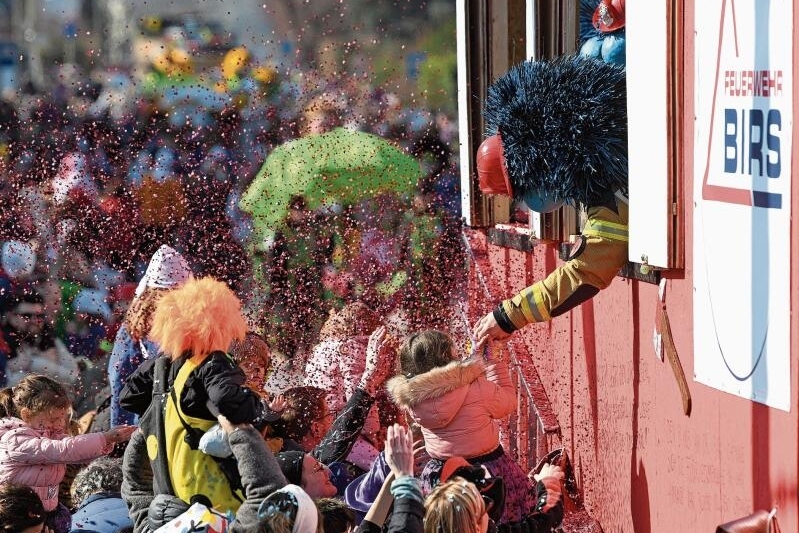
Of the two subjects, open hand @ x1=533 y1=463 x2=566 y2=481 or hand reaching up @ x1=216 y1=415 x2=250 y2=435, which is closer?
hand reaching up @ x1=216 y1=415 x2=250 y2=435

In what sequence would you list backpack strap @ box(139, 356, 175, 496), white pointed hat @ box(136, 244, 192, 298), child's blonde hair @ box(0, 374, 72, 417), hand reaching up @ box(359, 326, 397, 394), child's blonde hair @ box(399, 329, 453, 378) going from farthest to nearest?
1. white pointed hat @ box(136, 244, 192, 298)
2. hand reaching up @ box(359, 326, 397, 394)
3. child's blonde hair @ box(0, 374, 72, 417)
4. child's blonde hair @ box(399, 329, 453, 378)
5. backpack strap @ box(139, 356, 175, 496)

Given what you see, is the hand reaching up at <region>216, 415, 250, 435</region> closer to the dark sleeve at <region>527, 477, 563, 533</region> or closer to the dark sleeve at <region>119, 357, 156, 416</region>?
the dark sleeve at <region>119, 357, 156, 416</region>

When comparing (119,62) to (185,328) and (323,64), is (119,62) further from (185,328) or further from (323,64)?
(185,328)

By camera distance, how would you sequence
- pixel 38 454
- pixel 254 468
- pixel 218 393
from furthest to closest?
pixel 38 454 < pixel 218 393 < pixel 254 468

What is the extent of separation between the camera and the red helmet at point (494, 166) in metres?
4.55

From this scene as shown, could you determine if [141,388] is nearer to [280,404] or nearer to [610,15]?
[280,404]

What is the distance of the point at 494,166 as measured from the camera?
4566mm

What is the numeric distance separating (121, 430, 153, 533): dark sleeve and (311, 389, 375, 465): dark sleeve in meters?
0.67

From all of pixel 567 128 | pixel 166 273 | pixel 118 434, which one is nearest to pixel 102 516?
pixel 118 434

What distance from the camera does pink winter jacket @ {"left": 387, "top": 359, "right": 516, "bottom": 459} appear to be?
14.7 feet

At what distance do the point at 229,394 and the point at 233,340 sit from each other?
1.95 ft

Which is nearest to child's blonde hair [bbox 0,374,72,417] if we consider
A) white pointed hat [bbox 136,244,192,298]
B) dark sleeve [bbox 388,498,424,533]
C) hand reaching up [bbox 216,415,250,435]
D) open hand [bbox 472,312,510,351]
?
white pointed hat [bbox 136,244,192,298]

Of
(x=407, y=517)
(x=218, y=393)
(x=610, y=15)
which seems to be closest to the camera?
(x=407, y=517)

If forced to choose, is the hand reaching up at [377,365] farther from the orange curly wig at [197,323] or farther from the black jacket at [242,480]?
the black jacket at [242,480]
